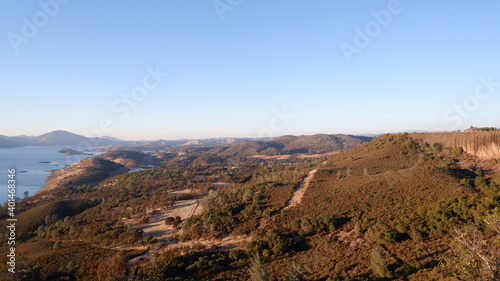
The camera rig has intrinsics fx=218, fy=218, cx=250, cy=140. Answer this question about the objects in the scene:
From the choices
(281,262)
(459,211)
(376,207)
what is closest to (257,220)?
(281,262)

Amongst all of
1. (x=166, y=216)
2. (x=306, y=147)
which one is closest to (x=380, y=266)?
(x=166, y=216)

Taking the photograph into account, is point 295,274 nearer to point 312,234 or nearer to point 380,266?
point 380,266

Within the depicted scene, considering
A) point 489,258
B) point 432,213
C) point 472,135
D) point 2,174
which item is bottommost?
point 2,174

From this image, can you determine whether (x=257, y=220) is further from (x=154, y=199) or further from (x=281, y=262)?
(x=154, y=199)

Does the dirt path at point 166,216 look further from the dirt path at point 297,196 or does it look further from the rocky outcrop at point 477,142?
the rocky outcrop at point 477,142

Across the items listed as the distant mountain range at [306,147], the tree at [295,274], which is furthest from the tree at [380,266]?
the distant mountain range at [306,147]

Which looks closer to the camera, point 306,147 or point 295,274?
point 295,274

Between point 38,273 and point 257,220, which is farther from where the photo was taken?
point 257,220
